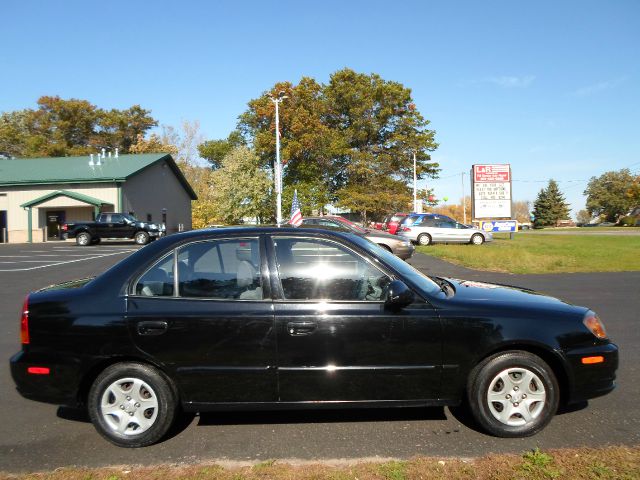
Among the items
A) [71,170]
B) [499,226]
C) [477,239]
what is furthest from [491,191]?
[71,170]

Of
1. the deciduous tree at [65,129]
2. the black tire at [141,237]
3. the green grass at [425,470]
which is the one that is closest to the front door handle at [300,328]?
the green grass at [425,470]

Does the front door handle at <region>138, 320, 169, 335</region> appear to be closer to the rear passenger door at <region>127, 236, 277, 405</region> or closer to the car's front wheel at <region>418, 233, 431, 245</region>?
the rear passenger door at <region>127, 236, 277, 405</region>

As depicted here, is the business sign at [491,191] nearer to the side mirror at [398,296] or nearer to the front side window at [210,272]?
the side mirror at [398,296]

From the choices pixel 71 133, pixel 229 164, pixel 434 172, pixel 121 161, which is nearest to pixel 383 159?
pixel 434 172

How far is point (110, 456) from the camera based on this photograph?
3.46 m

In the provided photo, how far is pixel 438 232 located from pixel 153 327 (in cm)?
2318

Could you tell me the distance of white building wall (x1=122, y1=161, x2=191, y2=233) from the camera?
37.4 m

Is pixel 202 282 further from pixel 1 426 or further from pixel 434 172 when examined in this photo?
pixel 434 172

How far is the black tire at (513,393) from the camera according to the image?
358 centimetres

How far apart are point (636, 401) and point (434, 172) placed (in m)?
49.7

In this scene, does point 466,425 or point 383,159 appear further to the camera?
point 383,159

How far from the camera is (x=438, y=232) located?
2550 cm

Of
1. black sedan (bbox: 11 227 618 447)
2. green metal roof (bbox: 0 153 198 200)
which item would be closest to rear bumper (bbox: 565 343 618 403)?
black sedan (bbox: 11 227 618 447)

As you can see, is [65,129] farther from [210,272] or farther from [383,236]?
[210,272]
